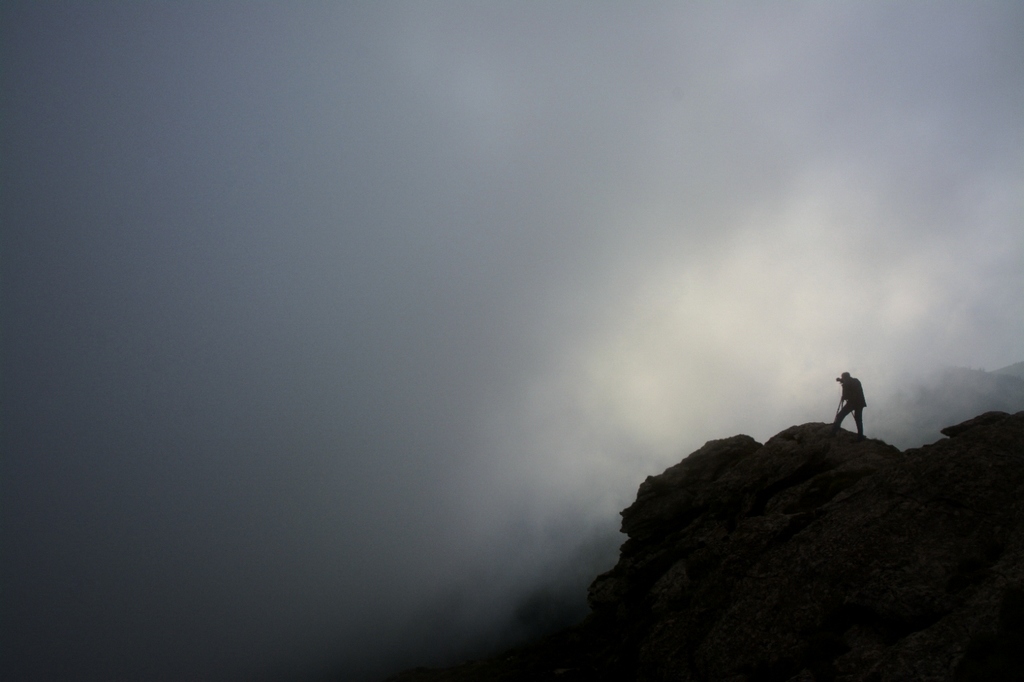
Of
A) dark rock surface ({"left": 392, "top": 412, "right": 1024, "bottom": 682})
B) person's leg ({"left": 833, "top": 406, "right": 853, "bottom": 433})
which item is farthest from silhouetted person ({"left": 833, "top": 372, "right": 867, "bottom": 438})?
dark rock surface ({"left": 392, "top": 412, "right": 1024, "bottom": 682})

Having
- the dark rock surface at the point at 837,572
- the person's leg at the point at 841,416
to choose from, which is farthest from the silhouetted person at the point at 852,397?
the dark rock surface at the point at 837,572

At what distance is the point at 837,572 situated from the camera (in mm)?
25141

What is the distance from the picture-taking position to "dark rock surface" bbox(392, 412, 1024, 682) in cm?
1973

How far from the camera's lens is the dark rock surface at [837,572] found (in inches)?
777

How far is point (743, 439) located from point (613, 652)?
24.3 meters

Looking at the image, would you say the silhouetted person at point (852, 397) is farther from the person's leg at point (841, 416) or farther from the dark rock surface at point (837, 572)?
the dark rock surface at point (837, 572)

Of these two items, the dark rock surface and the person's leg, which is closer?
the dark rock surface

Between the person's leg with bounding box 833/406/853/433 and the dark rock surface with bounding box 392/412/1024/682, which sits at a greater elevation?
the person's leg with bounding box 833/406/853/433

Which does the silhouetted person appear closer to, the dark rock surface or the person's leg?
the person's leg

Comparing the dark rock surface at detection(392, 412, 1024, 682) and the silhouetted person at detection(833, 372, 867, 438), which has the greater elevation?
the silhouetted person at detection(833, 372, 867, 438)

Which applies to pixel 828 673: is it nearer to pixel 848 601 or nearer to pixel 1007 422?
pixel 848 601

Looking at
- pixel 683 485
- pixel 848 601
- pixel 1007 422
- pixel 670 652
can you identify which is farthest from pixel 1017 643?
pixel 683 485

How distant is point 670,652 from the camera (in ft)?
98.8

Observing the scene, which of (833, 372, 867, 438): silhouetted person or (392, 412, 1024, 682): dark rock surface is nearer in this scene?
(392, 412, 1024, 682): dark rock surface
